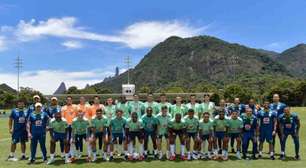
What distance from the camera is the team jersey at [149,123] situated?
15.9m

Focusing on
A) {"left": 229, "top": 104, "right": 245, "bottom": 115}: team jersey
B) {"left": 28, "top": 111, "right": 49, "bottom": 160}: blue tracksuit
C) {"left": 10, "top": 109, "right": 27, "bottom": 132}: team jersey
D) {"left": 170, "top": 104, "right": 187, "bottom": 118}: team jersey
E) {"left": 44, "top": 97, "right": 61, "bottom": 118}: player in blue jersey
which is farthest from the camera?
{"left": 229, "top": 104, "right": 245, "bottom": 115}: team jersey

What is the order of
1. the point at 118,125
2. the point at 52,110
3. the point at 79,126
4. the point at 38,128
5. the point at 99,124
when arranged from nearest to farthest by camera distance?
the point at 38,128 → the point at 79,126 → the point at 99,124 → the point at 118,125 → the point at 52,110

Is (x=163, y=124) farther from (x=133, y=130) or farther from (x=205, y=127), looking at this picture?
(x=205, y=127)

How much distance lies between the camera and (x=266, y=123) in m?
16.2

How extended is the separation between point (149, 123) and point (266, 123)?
14.7 ft

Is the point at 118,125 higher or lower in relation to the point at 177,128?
higher

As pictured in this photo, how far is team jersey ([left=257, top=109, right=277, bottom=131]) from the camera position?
16125 mm

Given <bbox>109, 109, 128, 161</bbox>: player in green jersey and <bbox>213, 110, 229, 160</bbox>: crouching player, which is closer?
<bbox>109, 109, 128, 161</bbox>: player in green jersey

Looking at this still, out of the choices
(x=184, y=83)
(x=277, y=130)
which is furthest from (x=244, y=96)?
(x=277, y=130)

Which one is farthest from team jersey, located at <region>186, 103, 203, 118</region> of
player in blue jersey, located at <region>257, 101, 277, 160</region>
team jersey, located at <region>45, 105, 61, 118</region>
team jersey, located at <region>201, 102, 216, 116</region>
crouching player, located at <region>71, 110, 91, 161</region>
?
team jersey, located at <region>45, 105, 61, 118</region>

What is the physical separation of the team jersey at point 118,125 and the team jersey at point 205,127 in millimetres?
2911

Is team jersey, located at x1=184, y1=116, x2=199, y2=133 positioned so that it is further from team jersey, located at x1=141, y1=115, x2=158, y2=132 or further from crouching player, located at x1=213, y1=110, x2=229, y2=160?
team jersey, located at x1=141, y1=115, x2=158, y2=132

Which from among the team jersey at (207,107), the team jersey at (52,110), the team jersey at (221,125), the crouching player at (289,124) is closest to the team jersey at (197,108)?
the team jersey at (207,107)

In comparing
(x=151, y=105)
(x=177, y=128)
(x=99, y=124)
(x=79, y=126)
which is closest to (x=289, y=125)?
(x=177, y=128)
